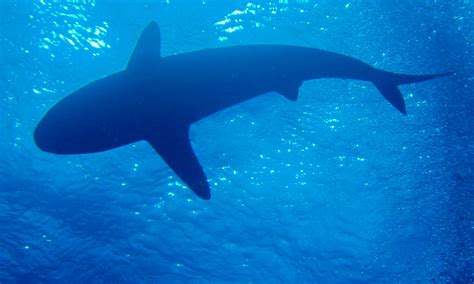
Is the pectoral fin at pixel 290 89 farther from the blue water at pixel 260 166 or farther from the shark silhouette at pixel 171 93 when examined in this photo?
the blue water at pixel 260 166

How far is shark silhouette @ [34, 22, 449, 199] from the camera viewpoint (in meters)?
4.01

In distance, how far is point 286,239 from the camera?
16.1 metres

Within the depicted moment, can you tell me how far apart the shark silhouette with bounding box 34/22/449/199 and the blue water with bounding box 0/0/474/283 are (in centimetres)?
352

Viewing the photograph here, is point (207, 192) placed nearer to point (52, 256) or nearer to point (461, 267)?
point (52, 256)

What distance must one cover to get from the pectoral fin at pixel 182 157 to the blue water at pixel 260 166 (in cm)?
423

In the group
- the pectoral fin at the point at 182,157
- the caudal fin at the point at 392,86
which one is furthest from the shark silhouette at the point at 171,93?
the caudal fin at the point at 392,86

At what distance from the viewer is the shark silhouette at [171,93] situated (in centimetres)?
401

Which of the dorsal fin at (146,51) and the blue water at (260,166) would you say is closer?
the dorsal fin at (146,51)

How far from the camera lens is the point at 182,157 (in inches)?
185

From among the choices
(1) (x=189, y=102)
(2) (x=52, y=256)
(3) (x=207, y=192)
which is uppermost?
(2) (x=52, y=256)

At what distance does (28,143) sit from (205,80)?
9.27 metres

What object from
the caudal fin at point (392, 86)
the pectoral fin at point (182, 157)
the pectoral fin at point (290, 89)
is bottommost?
the pectoral fin at point (182, 157)

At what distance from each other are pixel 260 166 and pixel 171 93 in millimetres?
8035

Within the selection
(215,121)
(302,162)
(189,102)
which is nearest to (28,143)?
(215,121)
